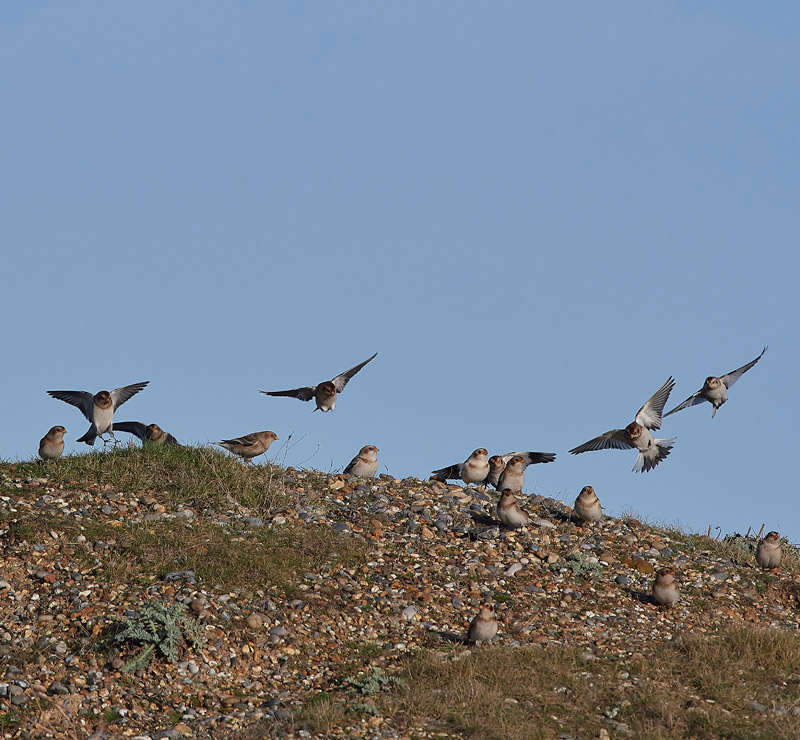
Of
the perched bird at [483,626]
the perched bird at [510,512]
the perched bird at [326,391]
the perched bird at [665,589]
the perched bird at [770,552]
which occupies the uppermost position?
the perched bird at [326,391]

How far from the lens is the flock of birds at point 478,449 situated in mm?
13875

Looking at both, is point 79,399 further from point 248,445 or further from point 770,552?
point 770,552

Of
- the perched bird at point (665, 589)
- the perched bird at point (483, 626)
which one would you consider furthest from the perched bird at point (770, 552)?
the perched bird at point (483, 626)

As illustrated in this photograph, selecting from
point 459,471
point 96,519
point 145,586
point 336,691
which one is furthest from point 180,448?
point 336,691

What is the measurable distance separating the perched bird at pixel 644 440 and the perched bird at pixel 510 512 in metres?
3.07

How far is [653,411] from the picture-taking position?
52.7 feet

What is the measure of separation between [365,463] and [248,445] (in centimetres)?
161

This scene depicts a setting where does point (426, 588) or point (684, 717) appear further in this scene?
point (426, 588)

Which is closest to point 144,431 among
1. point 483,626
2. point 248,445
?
point 248,445

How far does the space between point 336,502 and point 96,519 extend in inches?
120

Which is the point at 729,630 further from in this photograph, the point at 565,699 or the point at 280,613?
the point at 280,613

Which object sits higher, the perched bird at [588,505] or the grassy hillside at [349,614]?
A: the perched bird at [588,505]

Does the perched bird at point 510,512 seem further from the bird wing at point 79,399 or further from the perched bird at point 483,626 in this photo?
the bird wing at point 79,399

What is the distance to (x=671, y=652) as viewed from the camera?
32.8 ft
